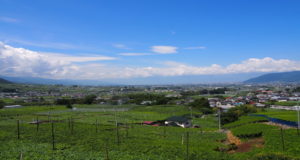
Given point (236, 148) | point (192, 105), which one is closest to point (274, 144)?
point (236, 148)

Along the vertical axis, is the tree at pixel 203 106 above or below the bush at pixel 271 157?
below

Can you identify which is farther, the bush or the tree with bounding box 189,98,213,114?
the tree with bounding box 189,98,213,114

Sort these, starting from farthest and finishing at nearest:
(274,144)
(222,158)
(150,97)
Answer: (150,97) < (274,144) < (222,158)

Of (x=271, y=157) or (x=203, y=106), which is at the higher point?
(x=271, y=157)

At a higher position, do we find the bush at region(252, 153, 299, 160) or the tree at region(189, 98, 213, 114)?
the bush at region(252, 153, 299, 160)

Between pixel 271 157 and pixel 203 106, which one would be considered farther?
pixel 203 106

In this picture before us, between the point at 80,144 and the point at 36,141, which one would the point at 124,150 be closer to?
the point at 80,144

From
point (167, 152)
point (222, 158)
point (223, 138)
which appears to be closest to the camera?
point (222, 158)

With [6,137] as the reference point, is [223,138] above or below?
below

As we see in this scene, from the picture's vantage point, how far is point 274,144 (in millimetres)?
19625

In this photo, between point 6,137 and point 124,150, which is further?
point 6,137

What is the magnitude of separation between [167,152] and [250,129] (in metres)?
15.4

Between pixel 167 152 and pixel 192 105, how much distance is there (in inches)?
2077

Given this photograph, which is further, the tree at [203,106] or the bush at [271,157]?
the tree at [203,106]
